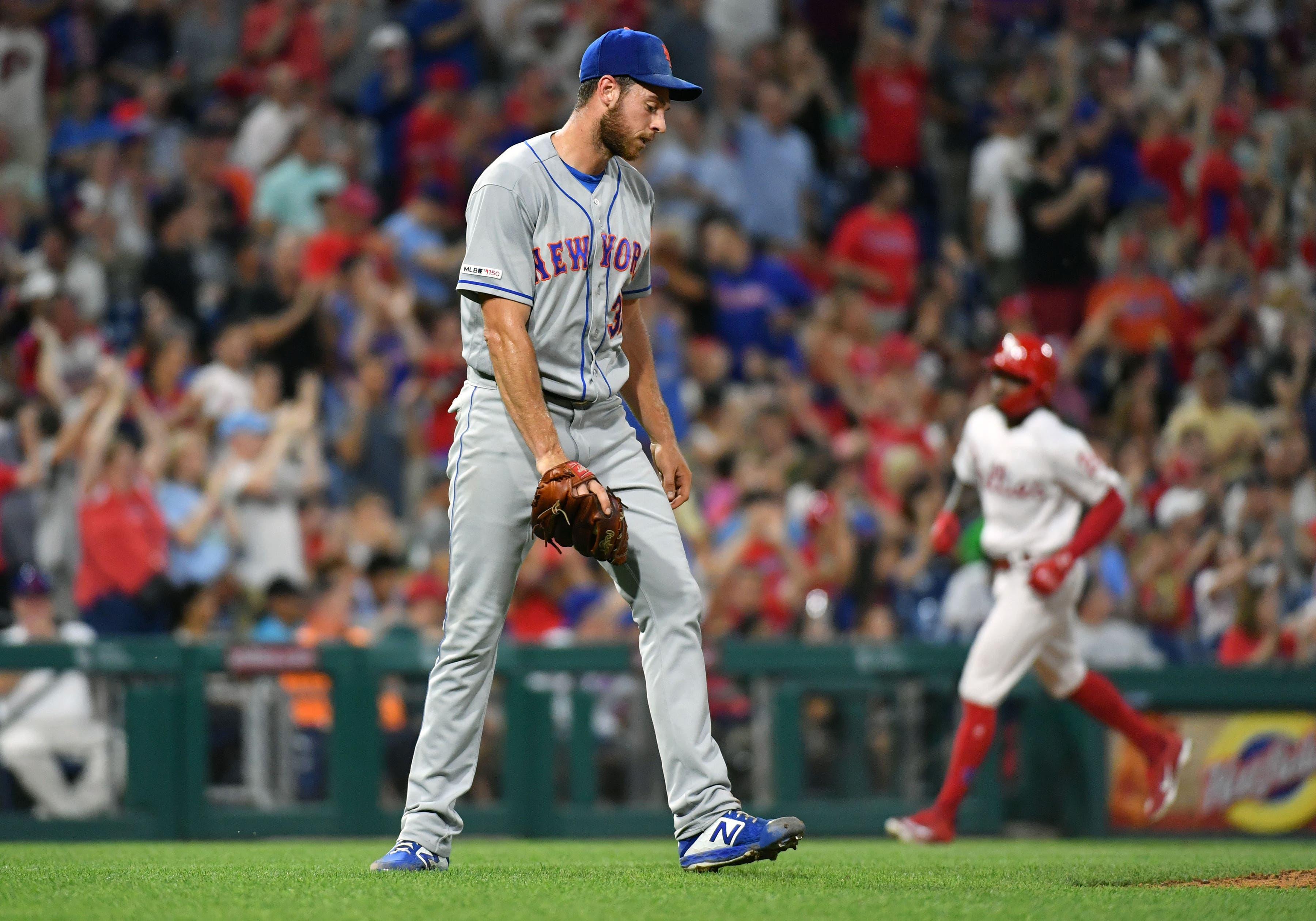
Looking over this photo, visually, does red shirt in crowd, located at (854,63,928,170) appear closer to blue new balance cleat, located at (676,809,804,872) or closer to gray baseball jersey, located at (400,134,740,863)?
gray baseball jersey, located at (400,134,740,863)

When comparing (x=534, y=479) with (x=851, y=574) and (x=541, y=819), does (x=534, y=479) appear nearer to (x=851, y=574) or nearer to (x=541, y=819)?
(x=541, y=819)

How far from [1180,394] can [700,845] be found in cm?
953

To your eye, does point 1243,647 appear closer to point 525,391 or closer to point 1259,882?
point 1259,882

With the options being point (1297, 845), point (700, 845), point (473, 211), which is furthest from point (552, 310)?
point (1297, 845)

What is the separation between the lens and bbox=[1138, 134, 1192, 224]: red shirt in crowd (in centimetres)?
1485

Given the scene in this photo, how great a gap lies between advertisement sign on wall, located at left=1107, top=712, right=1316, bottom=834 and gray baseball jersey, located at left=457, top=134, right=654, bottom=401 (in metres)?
5.31

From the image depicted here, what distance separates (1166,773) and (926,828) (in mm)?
1333

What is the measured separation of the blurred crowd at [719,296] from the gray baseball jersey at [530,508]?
169 inches

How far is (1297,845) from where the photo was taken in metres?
8.31

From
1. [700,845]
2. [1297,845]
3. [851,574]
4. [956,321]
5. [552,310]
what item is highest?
[956,321]

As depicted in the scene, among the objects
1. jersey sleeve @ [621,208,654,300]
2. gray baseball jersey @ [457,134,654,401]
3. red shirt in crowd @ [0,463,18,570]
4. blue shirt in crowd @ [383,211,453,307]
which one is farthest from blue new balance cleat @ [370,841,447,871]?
blue shirt in crowd @ [383,211,453,307]

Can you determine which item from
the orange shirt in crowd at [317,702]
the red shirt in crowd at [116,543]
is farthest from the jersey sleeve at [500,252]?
the red shirt in crowd at [116,543]

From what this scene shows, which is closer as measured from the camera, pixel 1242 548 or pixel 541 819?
pixel 541 819

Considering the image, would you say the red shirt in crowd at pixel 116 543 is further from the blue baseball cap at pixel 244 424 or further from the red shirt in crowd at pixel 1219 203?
the red shirt in crowd at pixel 1219 203
